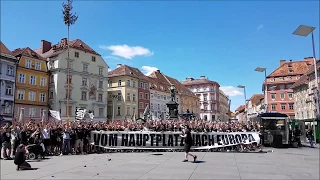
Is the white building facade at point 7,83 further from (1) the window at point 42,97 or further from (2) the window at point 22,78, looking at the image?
(1) the window at point 42,97

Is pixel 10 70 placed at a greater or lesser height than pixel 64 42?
lesser

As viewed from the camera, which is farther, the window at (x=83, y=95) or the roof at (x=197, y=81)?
the roof at (x=197, y=81)

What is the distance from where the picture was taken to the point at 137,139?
18891 millimetres

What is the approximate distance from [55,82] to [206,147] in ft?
131

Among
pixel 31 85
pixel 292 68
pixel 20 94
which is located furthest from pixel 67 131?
pixel 292 68

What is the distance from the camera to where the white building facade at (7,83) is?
1746 inches

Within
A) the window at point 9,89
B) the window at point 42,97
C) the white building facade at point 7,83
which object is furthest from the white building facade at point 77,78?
the window at point 9,89

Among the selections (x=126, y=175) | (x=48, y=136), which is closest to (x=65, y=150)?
(x=48, y=136)

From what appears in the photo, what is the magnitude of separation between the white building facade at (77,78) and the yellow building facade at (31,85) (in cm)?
127

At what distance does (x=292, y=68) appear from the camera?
260 feet

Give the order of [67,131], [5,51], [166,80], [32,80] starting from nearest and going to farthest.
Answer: [67,131], [5,51], [32,80], [166,80]

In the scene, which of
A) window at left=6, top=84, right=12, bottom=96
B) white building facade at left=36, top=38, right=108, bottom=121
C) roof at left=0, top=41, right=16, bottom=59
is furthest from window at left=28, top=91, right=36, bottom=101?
roof at left=0, top=41, right=16, bottom=59

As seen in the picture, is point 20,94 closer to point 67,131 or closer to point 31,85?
point 31,85

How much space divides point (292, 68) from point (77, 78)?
5636 centimetres
